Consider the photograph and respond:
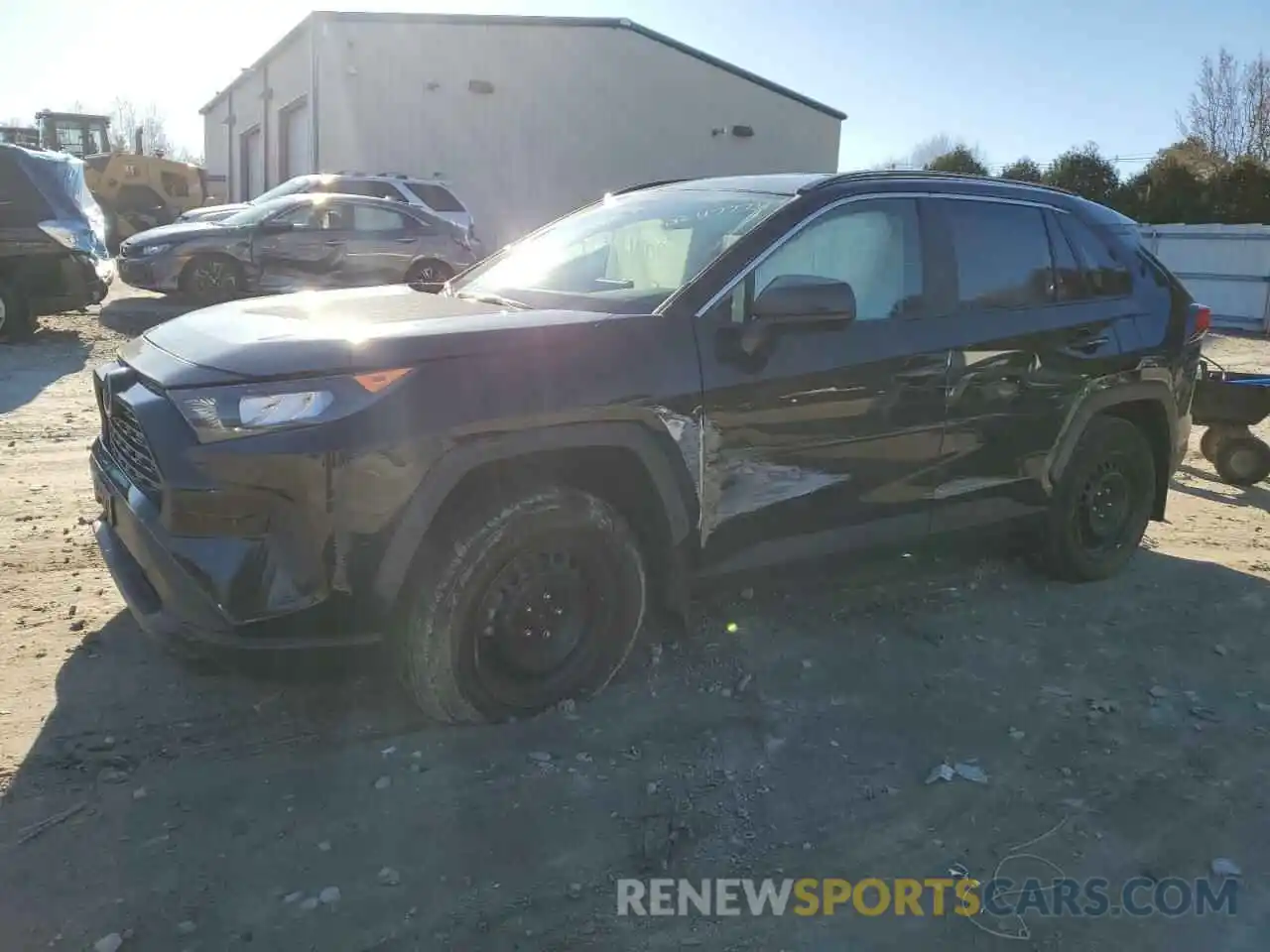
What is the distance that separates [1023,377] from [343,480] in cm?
294

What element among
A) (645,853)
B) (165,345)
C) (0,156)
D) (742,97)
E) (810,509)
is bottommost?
(645,853)

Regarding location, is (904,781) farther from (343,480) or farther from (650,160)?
(650,160)

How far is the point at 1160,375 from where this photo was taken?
5.13 m

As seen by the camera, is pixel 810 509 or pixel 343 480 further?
pixel 810 509

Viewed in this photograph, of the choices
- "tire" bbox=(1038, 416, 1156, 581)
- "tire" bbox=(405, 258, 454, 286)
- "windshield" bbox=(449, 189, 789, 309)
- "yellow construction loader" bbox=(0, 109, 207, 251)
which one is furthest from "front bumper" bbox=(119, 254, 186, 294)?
"yellow construction loader" bbox=(0, 109, 207, 251)

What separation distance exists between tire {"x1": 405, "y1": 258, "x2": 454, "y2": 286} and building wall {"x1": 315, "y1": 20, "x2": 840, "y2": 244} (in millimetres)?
9542

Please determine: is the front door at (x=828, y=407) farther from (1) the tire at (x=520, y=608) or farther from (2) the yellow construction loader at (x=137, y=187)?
(2) the yellow construction loader at (x=137, y=187)

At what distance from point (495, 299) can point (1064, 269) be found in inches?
102

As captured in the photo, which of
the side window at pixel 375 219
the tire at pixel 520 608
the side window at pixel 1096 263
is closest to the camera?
the tire at pixel 520 608

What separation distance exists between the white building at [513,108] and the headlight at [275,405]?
71.1ft

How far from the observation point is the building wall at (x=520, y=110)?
2323 cm

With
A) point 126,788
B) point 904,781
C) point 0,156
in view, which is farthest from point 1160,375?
point 0,156

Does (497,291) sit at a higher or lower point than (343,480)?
higher

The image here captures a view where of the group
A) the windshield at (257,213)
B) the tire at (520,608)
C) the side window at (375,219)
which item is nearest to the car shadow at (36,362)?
the windshield at (257,213)
